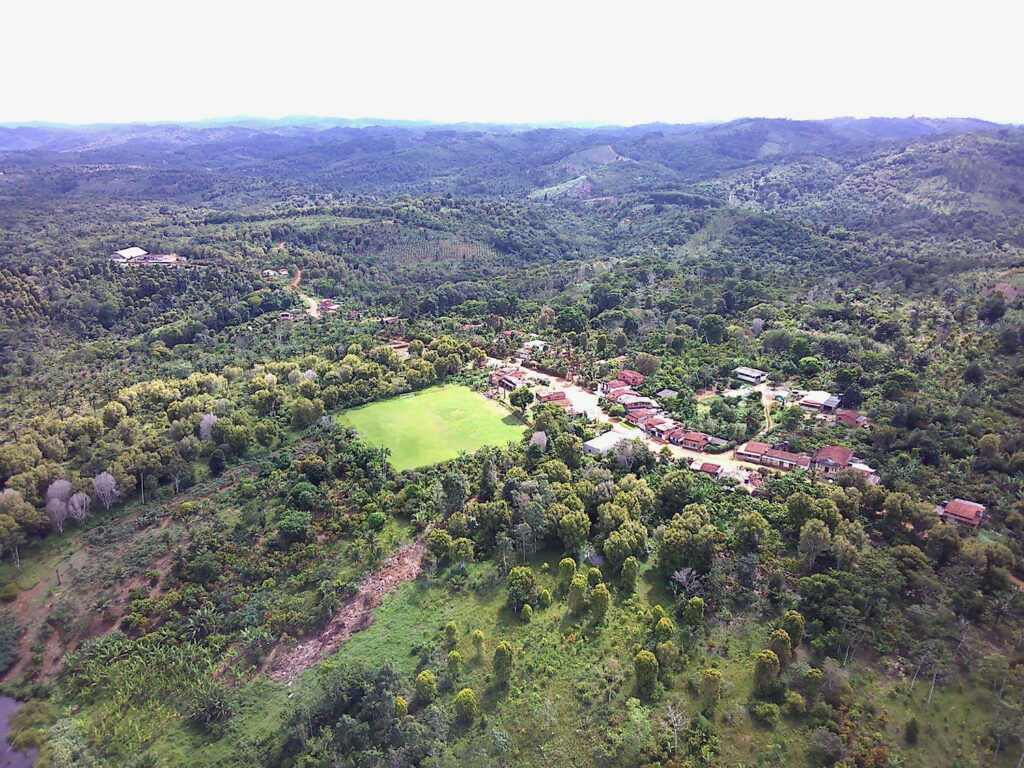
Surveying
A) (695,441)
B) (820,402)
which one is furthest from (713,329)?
(695,441)

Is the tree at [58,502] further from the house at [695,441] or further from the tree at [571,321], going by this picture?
the tree at [571,321]

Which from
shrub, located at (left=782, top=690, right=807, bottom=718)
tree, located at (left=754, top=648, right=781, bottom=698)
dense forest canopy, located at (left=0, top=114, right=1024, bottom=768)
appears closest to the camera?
shrub, located at (left=782, top=690, right=807, bottom=718)

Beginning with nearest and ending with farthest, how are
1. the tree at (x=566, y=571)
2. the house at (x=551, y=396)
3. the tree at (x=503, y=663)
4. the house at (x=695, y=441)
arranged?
the tree at (x=503, y=663)
the tree at (x=566, y=571)
the house at (x=695, y=441)
the house at (x=551, y=396)

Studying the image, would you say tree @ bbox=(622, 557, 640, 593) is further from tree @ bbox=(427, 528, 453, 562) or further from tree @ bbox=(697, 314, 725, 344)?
tree @ bbox=(697, 314, 725, 344)

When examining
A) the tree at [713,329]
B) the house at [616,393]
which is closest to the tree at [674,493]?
the house at [616,393]

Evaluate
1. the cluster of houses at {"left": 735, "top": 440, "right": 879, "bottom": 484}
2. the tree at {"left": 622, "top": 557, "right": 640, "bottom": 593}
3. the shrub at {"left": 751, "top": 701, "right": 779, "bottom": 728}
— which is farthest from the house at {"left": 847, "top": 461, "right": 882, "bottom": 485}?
the shrub at {"left": 751, "top": 701, "right": 779, "bottom": 728}

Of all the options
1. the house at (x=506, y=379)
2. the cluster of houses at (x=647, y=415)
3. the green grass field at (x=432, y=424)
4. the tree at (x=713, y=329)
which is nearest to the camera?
the cluster of houses at (x=647, y=415)
